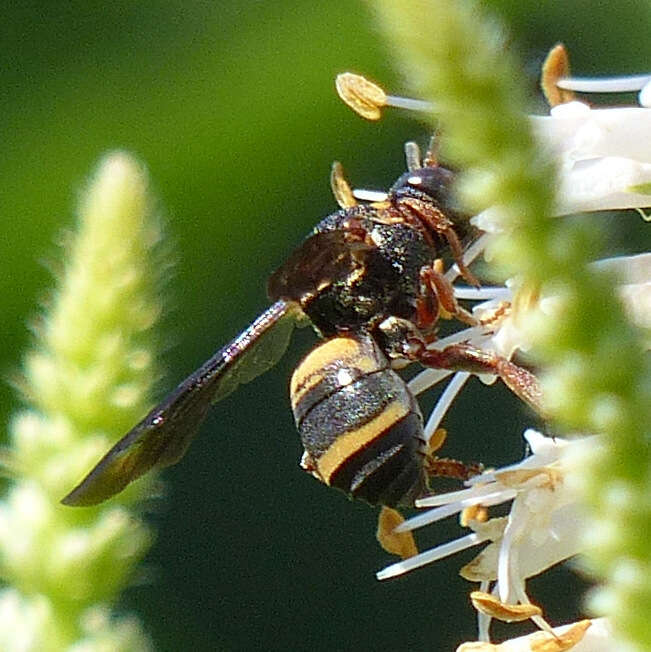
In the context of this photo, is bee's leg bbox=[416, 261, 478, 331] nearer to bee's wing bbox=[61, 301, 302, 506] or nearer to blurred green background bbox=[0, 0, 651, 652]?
bee's wing bbox=[61, 301, 302, 506]

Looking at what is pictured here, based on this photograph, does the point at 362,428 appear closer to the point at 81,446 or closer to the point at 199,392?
the point at 199,392

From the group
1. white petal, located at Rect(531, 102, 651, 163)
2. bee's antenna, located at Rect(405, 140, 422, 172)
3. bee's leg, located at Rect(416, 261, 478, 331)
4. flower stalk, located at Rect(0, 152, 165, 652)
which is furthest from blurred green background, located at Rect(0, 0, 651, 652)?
flower stalk, located at Rect(0, 152, 165, 652)

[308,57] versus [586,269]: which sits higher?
[308,57]

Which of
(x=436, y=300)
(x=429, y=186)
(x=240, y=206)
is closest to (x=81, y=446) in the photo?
(x=436, y=300)

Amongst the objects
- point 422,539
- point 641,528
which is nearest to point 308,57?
point 422,539

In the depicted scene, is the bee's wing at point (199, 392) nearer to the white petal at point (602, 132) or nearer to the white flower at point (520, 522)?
the white flower at point (520, 522)

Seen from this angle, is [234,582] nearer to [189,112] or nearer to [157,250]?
[189,112]

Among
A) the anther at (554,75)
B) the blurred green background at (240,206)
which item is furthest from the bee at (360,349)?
the blurred green background at (240,206)
